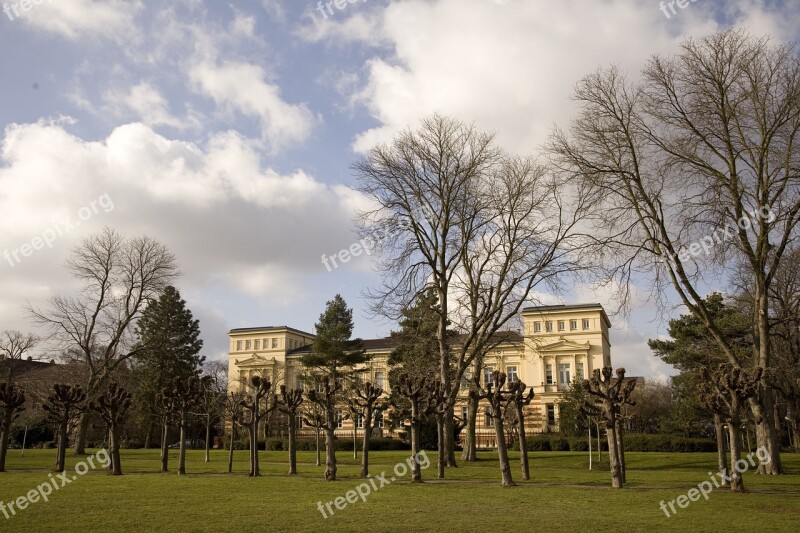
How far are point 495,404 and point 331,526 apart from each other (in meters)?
11.0

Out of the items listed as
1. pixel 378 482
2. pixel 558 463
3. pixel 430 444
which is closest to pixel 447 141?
pixel 378 482

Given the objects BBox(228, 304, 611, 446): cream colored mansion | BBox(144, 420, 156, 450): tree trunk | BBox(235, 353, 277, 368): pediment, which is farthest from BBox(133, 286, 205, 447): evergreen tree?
BBox(235, 353, 277, 368): pediment

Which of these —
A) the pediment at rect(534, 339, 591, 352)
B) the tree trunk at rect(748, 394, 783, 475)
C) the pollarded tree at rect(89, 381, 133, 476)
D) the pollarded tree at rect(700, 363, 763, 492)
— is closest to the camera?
the pollarded tree at rect(700, 363, 763, 492)

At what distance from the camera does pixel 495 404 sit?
73.7 feet

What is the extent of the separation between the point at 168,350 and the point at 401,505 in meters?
47.8

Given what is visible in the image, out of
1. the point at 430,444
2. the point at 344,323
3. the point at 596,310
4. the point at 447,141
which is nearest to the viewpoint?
the point at 447,141

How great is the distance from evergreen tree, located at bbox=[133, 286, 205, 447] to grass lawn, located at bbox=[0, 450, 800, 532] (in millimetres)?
35696

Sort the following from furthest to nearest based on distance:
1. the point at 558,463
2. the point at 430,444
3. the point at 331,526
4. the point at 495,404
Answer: the point at 430,444 → the point at 558,463 → the point at 495,404 → the point at 331,526

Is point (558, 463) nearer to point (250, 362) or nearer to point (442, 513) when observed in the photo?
point (442, 513)

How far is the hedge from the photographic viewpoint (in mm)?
44094

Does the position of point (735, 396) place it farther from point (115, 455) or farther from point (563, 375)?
point (563, 375)

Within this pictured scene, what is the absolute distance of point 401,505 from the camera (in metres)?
15.9

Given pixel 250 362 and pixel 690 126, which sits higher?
pixel 690 126

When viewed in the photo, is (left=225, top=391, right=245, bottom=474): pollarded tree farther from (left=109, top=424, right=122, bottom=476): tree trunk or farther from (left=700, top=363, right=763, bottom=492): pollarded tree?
(left=700, top=363, right=763, bottom=492): pollarded tree
